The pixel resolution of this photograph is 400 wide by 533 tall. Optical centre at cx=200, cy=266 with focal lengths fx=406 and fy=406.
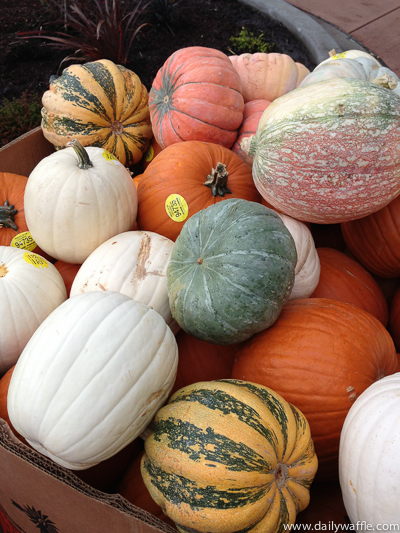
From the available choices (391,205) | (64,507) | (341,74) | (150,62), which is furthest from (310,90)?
(150,62)

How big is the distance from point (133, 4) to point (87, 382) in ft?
15.7

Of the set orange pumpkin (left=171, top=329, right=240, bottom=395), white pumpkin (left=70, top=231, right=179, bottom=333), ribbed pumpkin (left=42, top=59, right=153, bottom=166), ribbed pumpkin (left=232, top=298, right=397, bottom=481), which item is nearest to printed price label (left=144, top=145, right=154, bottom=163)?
ribbed pumpkin (left=42, top=59, right=153, bottom=166)

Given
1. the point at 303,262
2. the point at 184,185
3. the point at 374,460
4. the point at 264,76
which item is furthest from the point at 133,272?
the point at 264,76

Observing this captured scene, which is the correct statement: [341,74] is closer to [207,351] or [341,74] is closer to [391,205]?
[391,205]

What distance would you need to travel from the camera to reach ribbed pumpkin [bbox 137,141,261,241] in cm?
171

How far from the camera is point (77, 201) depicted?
1.55 metres

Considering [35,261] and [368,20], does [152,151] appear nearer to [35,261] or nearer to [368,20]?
[35,261]

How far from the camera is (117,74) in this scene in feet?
7.23

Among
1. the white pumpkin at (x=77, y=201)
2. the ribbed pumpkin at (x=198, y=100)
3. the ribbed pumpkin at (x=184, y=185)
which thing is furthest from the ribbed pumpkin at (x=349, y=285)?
the white pumpkin at (x=77, y=201)

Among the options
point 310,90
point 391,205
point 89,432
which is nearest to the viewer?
point 89,432

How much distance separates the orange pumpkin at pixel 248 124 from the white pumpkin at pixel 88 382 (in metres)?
1.22

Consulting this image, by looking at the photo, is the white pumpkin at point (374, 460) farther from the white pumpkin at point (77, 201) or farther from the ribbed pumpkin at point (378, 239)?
the white pumpkin at point (77, 201)

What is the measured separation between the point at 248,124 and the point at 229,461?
1638mm

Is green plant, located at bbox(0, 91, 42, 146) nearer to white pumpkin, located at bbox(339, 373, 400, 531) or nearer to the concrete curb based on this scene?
the concrete curb
